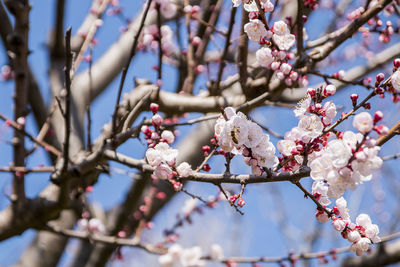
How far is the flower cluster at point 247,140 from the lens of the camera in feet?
3.39

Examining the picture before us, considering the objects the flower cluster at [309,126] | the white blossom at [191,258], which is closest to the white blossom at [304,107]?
the flower cluster at [309,126]

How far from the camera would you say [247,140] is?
1054mm

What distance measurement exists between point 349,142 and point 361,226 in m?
0.38

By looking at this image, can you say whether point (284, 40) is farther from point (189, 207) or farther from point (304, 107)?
point (189, 207)

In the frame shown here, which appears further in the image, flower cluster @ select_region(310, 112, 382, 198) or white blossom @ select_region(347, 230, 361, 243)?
white blossom @ select_region(347, 230, 361, 243)

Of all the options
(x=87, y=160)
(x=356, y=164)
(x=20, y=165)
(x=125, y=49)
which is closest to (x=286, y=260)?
(x=87, y=160)

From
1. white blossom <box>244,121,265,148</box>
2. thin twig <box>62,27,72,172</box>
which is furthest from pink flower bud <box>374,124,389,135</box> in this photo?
thin twig <box>62,27,72,172</box>

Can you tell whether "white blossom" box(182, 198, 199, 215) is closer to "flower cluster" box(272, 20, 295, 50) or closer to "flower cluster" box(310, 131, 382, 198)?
"flower cluster" box(272, 20, 295, 50)

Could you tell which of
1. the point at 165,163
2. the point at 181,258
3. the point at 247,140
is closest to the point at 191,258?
the point at 181,258

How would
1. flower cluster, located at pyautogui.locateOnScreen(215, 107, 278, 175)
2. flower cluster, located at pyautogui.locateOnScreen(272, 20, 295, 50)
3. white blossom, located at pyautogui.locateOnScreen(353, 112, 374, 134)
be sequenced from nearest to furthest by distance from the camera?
white blossom, located at pyautogui.locateOnScreen(353, 112, 374, 134) < flower cluster, located at pyautogui.locateOnScreen(215, 107, 278, 175) < flower cluster, located at pyautogui.locateOnScreen(272, 20, 295, 50)

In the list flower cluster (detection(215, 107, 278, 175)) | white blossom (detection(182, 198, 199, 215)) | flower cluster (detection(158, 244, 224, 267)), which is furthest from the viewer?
white blossom (detection(182, 198, 199, 215))

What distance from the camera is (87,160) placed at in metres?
1.61

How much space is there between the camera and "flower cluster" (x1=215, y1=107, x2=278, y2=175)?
1032 mm

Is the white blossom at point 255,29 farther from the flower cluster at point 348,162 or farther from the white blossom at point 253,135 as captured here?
the flower cluster at point 348,162
